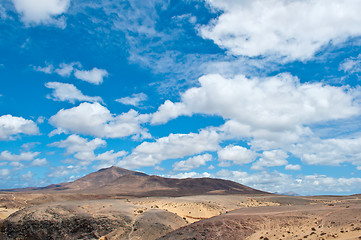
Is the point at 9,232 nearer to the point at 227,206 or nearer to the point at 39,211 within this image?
the point at 39,211

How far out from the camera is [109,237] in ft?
70.6

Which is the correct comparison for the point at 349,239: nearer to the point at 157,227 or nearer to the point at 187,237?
the point at 187,237

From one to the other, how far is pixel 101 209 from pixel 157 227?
7.22m

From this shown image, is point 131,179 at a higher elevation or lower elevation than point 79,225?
higher

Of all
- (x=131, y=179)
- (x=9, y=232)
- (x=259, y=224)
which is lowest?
(x=9, y=232)

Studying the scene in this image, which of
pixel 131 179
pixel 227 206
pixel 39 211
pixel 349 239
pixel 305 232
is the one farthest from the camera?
pixel 131 179

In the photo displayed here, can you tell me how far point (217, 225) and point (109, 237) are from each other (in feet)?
29.9

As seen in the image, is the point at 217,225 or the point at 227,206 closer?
the point at 217,225

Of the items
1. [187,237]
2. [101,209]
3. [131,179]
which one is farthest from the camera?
[131,179]

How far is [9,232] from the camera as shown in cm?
2350

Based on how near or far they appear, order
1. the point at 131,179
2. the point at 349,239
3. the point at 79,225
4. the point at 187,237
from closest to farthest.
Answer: the point at 349,239 < the point at 187,237 < the point at 79,225 < the point at 131,179

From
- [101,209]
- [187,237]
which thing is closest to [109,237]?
[101,209]

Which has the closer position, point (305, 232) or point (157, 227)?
point (305, 232)

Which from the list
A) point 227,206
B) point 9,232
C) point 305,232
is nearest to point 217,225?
point 305,232
